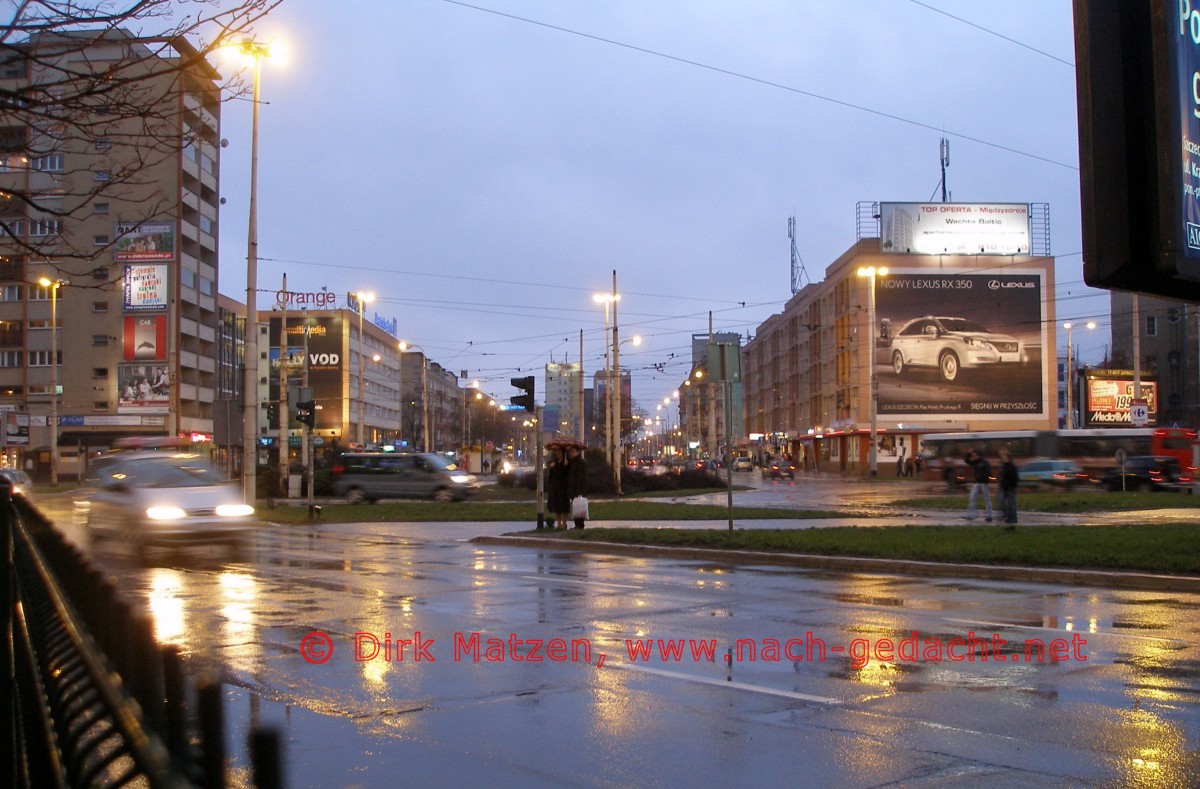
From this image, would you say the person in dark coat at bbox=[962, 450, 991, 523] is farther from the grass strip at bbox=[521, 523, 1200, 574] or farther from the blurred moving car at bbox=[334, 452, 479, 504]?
the blurred moving car at bbox=[334, 452, 479, 504]

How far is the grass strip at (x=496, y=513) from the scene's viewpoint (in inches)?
1140

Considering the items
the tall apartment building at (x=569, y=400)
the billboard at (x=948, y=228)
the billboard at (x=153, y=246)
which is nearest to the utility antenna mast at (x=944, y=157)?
the billboard at (x=948, y=228)

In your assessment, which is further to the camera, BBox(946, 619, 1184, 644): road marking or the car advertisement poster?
the car advertisement poster

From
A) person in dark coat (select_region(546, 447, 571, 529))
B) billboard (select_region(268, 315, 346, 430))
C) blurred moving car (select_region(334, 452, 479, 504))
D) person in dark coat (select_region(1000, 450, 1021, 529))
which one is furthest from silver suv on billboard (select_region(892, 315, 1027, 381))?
billboard (select_region(268, 315, 346, 430))

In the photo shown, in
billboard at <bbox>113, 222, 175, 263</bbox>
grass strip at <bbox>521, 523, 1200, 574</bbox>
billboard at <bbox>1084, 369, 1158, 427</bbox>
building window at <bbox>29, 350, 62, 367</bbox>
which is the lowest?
grass strip at <bbox>521, 523, 1200, 574</bbox>

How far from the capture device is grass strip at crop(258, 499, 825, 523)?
29.0 meters

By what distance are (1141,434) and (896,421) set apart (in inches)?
1055

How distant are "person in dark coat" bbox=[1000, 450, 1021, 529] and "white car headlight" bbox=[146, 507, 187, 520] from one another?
16549mm

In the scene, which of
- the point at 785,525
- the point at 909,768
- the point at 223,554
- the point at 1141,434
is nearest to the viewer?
the point at 909,768

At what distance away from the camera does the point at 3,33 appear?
21.0 feet

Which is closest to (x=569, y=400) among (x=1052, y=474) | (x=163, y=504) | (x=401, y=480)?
(x=1052, y=474)

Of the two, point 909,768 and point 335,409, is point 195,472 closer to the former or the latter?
point 909,768

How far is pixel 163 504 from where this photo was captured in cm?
1819

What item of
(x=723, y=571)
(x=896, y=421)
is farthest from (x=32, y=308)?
(x=723, y=571)
